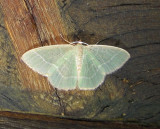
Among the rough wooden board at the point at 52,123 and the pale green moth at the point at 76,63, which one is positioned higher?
the pale green moth at the point at 76,63

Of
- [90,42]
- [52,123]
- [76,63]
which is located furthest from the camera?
[76,63]

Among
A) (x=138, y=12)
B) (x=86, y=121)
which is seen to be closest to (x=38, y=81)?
(x=86, y=121)

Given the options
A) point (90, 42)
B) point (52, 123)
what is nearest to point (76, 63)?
point (90, 42)

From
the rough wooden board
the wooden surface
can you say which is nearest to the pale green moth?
the wooden surface

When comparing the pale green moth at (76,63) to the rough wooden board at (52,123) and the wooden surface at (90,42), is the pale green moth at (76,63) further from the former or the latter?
the rough wooden board at (52,123)

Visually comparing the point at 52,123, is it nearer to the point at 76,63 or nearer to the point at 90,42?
the point at 76,63

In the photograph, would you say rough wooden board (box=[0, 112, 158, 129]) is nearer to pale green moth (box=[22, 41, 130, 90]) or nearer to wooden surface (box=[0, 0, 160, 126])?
wooden surface (box=[0, 0, 160, 126])

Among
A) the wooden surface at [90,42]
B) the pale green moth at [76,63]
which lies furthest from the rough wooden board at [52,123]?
the pale green moth at [76,63]
